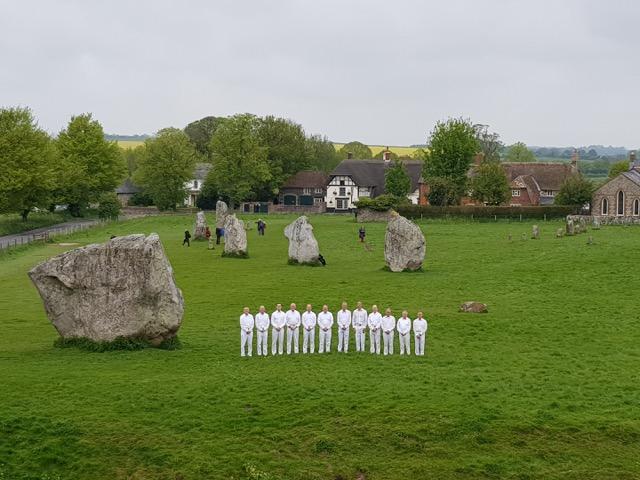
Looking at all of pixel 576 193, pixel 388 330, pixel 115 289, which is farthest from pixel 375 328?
pixel 576 193

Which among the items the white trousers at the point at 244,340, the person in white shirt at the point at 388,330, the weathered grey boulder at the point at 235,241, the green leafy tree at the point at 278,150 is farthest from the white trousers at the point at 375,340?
the green leafy tree at the point at 278,150

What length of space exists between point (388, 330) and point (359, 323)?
1012 mm

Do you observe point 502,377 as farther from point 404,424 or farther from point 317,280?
point 317,280

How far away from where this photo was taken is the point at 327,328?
2688 cm

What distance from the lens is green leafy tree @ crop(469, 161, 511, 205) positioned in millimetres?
100375

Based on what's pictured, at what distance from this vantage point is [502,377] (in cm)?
2420

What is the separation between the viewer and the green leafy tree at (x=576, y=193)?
9488 centimetres

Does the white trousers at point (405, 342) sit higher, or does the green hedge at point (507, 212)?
the green hedge at point (507, 212)

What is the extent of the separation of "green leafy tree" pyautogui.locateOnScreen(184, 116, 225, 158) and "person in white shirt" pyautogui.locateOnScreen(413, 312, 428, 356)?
14442cm

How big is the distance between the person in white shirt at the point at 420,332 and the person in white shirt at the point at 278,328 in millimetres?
4418

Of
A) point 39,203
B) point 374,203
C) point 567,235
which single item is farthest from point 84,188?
point 567,235

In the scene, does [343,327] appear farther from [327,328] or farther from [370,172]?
[370,172]

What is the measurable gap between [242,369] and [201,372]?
1.31m

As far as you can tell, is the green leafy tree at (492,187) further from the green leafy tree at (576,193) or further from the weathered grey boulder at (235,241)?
the weathered grey boulder at (235,241)
